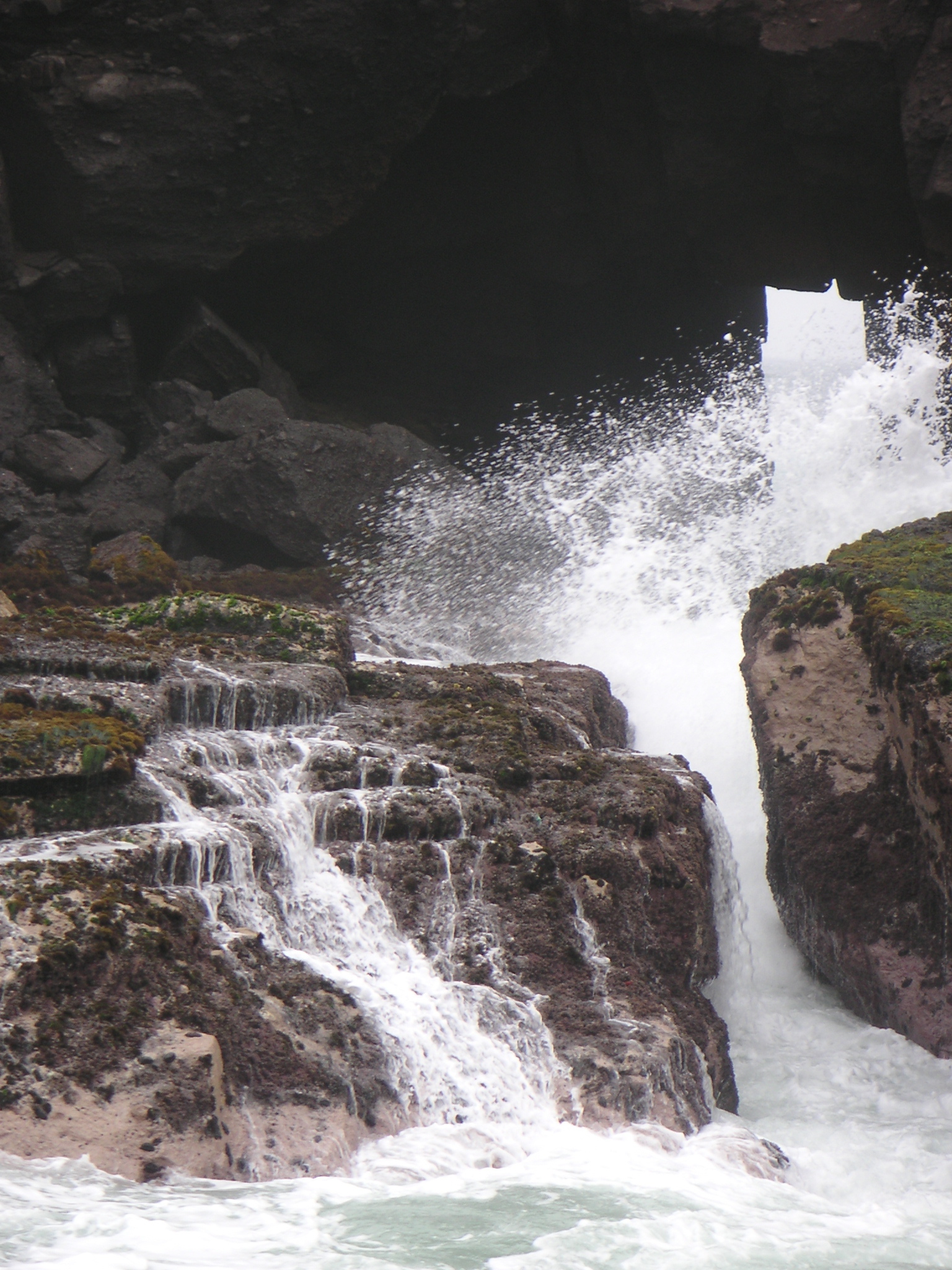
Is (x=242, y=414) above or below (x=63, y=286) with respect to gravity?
below

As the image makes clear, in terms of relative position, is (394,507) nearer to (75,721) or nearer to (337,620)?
(337,620)

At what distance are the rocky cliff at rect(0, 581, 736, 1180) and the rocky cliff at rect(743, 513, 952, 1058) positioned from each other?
125cm

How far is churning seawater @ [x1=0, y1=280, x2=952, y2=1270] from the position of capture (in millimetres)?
4395

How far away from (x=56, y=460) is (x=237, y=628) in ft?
31.1

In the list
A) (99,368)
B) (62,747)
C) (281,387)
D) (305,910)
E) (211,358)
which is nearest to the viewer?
(305,910)

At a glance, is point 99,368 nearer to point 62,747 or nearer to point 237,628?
point 237,628

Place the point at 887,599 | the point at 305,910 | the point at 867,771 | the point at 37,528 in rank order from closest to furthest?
the point at 305,910, the point at 867,771, the point at 887,599, the point at 37,528

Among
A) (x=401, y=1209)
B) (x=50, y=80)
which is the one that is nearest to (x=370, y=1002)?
(x=401, y=1209)

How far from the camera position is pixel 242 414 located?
20.2 m

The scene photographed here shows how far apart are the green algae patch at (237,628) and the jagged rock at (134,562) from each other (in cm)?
432

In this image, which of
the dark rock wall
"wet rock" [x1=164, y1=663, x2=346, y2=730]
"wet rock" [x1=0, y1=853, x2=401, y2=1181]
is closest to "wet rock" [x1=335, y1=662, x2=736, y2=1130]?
"wet rock" [x1=164, y1=663, x2=346, y2=730]

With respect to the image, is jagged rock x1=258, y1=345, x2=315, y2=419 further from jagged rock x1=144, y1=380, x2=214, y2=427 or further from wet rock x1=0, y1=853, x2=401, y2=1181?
wet rock x1=0, y1=853, x2=401, y2=1181

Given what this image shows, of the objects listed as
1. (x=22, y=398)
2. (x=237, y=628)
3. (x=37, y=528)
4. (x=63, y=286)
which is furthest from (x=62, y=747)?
(x=63, y=286)

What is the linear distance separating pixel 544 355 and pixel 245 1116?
75.4 ft
